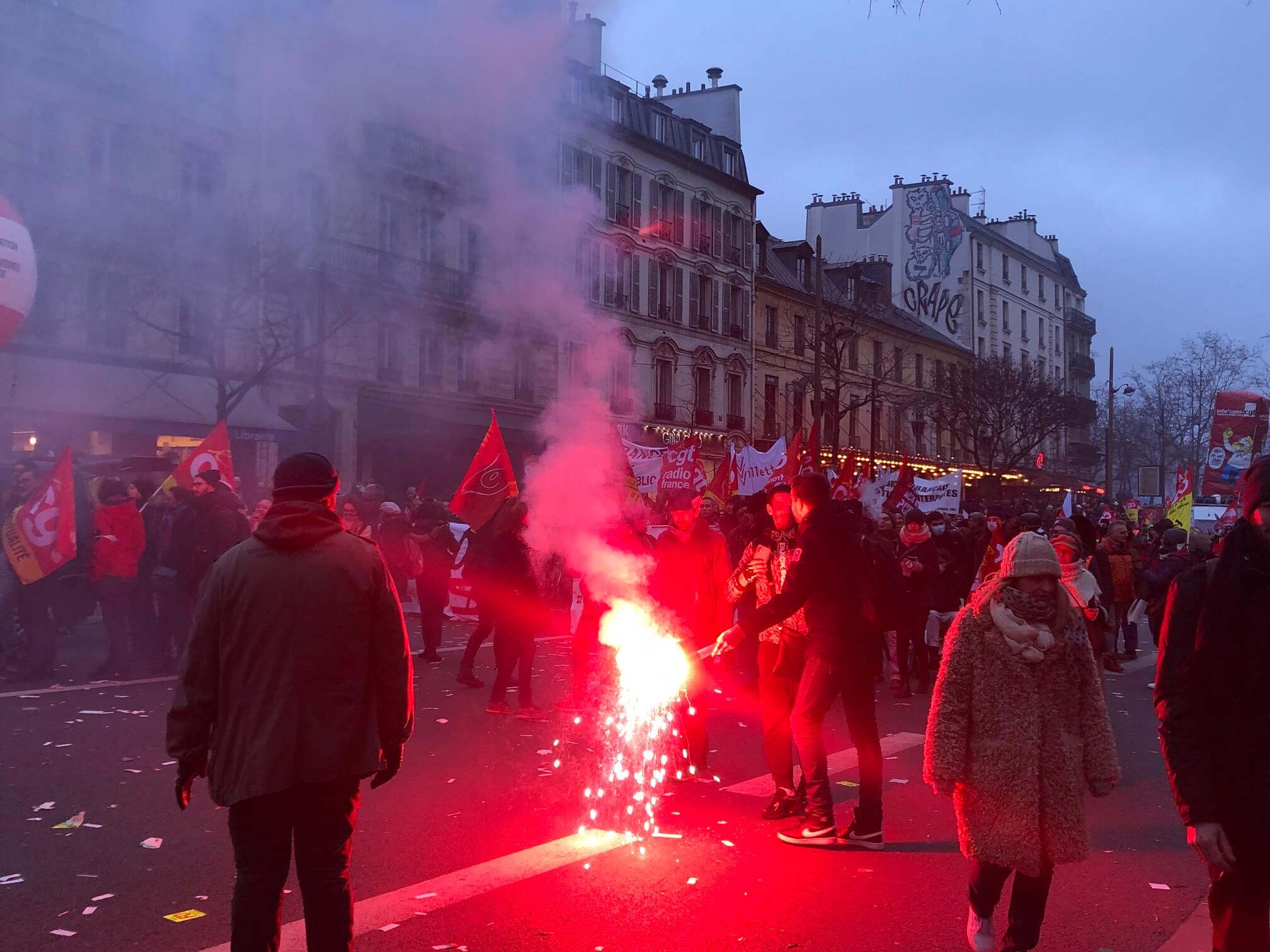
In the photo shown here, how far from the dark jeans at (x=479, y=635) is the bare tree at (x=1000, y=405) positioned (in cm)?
3038

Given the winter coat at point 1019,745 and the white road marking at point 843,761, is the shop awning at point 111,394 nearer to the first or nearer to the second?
the white road marking at point 843,761

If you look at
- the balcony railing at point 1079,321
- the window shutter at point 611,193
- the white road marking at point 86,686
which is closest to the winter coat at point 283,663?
the white road marking at point 86,686

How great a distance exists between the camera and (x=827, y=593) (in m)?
5.63

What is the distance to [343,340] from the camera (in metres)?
16.4

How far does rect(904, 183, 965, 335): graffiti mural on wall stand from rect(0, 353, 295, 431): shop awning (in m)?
42.4

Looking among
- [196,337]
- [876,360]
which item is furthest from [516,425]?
[876,360]

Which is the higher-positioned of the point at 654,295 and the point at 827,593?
the point at 654,295

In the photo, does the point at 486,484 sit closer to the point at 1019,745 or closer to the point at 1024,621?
the point at 1024,621

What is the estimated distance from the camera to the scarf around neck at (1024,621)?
3857mm

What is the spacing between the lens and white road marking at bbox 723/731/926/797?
6.66m

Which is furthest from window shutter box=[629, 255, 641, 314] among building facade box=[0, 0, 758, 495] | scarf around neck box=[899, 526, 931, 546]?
scarf around neck box=[899, 526, 931, 546]

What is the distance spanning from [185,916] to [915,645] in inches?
313

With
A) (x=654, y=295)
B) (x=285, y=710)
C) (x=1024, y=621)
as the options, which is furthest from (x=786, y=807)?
(x=654, y=295)

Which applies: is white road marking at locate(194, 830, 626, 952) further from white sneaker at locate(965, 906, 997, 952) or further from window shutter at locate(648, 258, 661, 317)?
window shutter at locate(648, 258, 661, 317)
